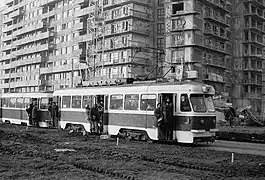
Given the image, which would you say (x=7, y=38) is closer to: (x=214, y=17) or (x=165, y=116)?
(x=214, y=17)

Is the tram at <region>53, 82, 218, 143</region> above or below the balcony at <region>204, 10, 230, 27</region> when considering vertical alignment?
below

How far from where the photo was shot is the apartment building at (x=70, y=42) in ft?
209

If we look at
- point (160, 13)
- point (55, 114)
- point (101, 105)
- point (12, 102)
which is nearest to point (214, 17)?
point (160, 13)

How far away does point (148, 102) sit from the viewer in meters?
18.3

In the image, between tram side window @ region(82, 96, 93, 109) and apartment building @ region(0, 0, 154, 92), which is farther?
apartment building @ region(0, 0, 154, 92)

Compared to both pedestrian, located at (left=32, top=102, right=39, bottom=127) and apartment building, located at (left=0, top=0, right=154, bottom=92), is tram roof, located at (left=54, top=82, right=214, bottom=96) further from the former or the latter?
apartment building, located at (left=0, top=0, right=154, bottom=92)

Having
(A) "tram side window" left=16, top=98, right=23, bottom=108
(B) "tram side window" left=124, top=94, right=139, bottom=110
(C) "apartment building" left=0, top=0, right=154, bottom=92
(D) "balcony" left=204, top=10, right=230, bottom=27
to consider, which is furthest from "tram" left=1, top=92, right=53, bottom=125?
(D) "balcony" left=204, top=10, right=230, bottom=27

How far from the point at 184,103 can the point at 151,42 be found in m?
51.1

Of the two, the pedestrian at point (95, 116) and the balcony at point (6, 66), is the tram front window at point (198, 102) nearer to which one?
the pedestrian at point (95, 116)

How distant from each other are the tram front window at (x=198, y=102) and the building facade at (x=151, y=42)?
114 ft

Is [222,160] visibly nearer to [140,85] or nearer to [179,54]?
[140,85]

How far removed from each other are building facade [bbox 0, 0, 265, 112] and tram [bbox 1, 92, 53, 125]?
1819 cm

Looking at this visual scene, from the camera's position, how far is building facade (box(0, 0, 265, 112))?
195 ft

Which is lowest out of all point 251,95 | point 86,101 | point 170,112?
point 170,112
